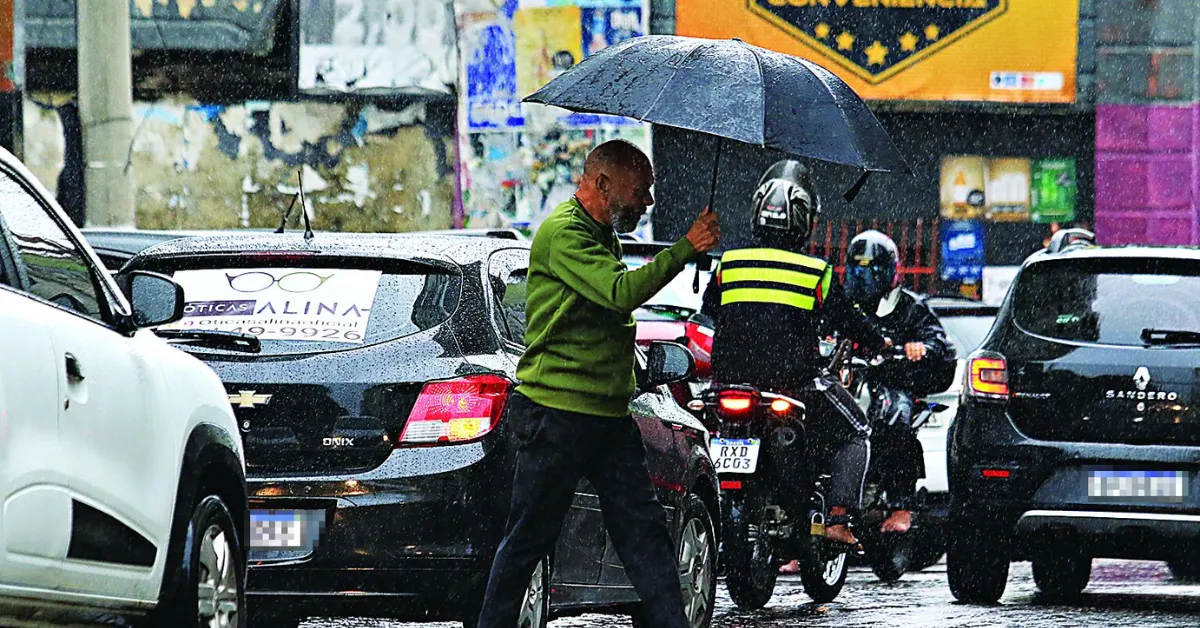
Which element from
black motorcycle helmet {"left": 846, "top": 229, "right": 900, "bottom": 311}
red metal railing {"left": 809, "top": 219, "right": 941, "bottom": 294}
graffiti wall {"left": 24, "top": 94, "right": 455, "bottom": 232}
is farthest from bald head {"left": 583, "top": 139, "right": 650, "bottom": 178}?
red metal railing {"left": 809, "top": 219, "right": 941, "bottom": 294}

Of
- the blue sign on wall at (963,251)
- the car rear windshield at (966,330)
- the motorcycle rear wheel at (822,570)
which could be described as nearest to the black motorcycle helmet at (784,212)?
the motorcycle rear wheel at (822,570)

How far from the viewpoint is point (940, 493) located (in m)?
13.7

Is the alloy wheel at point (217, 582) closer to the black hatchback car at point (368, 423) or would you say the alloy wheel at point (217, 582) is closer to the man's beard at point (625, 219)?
the black hatchback car at point (368, 423)

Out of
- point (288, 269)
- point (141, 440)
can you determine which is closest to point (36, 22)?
point (288, 269)

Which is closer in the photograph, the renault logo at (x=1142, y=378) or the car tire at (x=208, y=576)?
the car tire at (x=208, y=576)

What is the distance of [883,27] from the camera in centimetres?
2341

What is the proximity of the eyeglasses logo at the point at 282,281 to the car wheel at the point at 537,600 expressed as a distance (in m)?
1.18

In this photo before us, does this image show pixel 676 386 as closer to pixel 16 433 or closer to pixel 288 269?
pixel 288 269

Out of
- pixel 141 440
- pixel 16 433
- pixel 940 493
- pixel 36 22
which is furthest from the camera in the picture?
pixel 36 22

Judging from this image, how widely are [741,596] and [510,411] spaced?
3.85 meters

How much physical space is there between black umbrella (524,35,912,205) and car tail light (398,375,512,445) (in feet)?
3.09

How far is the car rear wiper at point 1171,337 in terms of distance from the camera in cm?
1038

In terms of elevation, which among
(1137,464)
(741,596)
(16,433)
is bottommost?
(741,596)

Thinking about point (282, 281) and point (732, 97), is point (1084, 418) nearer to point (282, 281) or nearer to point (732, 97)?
point (732, 97)
